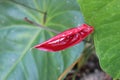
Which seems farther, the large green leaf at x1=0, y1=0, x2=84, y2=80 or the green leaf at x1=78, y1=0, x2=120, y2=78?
the large green leaf at x1=0, y1=0, x2=84, y2=80

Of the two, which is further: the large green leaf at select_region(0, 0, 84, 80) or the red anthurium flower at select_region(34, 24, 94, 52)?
the large green leaf at select_region(0, 0, 84, 80)

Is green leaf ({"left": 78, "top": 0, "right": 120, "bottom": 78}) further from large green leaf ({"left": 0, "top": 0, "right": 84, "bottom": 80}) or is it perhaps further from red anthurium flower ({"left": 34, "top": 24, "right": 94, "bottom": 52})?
large green leaf ({"left": 0, "top": 0, "right": 84, "bottom": 80})

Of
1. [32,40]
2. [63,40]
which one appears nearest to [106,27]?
[63,40]

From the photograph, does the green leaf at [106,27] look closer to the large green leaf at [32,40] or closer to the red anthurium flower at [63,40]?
the red anthurium flower at [63,40]

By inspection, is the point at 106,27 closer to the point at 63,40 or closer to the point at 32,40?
the point at 63,40

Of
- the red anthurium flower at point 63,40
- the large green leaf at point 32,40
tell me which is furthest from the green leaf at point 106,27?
the large green leaf at point 32,40

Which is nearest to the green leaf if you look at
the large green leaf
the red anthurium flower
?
the red anthurium flower

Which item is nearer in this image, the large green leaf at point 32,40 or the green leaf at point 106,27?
the green leaf at point 106,27

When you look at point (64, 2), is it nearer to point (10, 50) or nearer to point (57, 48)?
point (10, 50)
